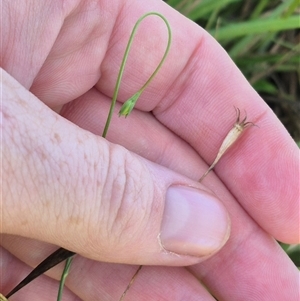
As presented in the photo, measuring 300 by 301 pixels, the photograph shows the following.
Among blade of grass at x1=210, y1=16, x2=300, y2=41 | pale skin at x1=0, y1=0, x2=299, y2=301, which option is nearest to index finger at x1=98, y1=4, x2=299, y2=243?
pale skin at x1=0, y1=0, x2=299, y2=301

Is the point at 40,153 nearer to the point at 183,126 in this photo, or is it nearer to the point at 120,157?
the point at 120,157

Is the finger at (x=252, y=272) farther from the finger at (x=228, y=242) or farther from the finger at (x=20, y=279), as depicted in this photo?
the finger at (x=20, y=279)

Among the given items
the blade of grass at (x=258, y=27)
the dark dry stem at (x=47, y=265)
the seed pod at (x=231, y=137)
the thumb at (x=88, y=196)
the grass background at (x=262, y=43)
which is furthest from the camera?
the grass background at (x=262, y=43)

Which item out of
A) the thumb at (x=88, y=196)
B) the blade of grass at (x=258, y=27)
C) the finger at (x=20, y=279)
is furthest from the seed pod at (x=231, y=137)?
the finger at (x=20, y=279)

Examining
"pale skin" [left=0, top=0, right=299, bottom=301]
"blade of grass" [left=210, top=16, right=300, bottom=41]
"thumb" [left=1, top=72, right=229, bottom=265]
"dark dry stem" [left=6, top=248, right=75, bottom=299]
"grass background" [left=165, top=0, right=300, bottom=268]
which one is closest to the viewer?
"thumb" [left=1, top=72, right=229, bottom=265]

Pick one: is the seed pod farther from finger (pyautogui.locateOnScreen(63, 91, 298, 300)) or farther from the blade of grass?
the blade of grass

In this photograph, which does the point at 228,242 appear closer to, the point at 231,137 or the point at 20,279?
the point at 231,137
